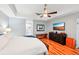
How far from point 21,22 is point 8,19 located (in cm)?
28

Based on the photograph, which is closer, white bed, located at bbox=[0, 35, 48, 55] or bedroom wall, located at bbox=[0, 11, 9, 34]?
Result: white bed, located at bbox=[0, 35, 48, 55]

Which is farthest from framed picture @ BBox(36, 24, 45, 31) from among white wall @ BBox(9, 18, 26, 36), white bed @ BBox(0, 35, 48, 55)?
white bed @ BBox(0, 35, 48, 55)

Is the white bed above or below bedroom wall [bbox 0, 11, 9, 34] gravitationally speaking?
below

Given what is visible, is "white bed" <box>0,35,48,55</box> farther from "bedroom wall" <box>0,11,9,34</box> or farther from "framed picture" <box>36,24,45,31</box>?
"framed picture" <box>36,24,45,31</box>

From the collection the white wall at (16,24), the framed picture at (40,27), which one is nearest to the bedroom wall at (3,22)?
the white wall at (16,24)

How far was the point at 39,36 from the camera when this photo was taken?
1.35 m

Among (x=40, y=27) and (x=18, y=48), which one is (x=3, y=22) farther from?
(x=40, y=27)

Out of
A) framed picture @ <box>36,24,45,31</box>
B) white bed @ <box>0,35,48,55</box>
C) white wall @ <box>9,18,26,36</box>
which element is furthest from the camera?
framed picture @ <box>36,24,45,31</box>

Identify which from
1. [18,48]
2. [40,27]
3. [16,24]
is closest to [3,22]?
[16,24]

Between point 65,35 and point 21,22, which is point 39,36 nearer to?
point 21,22

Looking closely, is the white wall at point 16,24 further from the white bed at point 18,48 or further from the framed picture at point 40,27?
the framed picture at point 40,27

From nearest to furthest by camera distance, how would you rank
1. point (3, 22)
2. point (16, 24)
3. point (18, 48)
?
1. point (18, 48)
2. point (3, 22)
3. point (16, 24)

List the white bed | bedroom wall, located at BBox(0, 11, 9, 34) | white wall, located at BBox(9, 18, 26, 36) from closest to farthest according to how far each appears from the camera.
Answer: the white bed
bedroom wall, located at BBox(0, 11, 9, 34)
white wall, located at BBox(9, 18, 26, 36)
